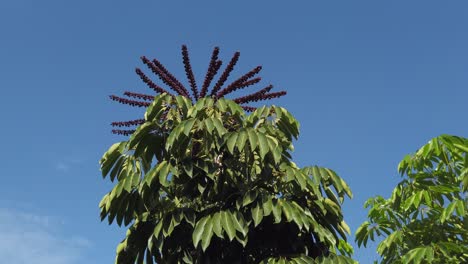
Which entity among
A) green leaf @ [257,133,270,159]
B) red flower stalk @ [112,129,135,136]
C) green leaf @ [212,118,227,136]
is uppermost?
red flower stalk @ [112,129,135,136]

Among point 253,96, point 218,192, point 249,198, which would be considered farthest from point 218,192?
point 253,96

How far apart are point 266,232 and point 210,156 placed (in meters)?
0.92

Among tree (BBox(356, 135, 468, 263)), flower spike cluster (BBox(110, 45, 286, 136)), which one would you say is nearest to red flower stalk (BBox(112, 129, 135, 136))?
flower spike cluster (BBox(110, 45, 286, 136))

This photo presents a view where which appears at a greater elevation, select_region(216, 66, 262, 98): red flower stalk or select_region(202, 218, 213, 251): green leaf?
select_region(216, 66, 262, 98): red flower stalk

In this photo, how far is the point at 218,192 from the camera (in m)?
5.67

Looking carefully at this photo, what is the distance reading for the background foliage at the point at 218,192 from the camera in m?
5.26

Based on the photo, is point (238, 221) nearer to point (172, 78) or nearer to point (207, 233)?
point (207, 233)

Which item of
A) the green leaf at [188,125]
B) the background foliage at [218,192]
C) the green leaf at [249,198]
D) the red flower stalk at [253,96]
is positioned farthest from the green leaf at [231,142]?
the red flower stalk at [253,96]

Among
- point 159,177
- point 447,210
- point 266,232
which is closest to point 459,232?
point 447,210

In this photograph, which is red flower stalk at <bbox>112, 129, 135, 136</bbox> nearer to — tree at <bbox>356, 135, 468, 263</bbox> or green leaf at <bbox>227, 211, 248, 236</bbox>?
green leaf at <bbox>227, 211, 248, 236</bbox>

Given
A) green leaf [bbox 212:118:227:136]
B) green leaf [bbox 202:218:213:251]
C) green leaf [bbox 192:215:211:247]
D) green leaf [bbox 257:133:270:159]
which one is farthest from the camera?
green leaf [bbox 212:118:227:136]

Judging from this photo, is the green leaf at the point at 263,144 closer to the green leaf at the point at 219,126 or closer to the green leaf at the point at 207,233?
the green leaf at the point at 219,126

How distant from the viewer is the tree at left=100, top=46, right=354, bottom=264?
5.26 m

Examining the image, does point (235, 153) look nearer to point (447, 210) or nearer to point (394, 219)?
point (447, 210)
